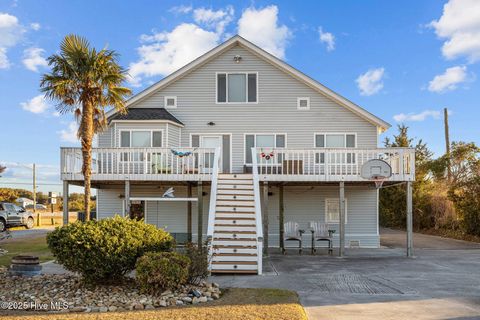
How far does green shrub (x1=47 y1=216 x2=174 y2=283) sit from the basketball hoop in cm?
904

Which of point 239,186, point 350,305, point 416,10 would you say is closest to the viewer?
point 350,305

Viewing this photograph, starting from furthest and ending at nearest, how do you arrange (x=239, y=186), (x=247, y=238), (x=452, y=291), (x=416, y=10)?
(x=416, y=10) → (x=239, y=186) → (x=247, y=238) → (x=452, y=291)

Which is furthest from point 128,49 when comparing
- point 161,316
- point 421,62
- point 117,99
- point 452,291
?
point 421,62

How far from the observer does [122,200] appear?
20594 mm

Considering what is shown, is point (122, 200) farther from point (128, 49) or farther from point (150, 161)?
point (128, 49)

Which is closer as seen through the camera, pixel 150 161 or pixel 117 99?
pixel 117 99

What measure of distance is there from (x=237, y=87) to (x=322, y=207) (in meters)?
6.48

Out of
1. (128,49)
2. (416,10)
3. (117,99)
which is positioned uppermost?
(416,10)

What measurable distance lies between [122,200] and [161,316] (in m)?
13.7

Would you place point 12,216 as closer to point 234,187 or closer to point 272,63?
point 234,187

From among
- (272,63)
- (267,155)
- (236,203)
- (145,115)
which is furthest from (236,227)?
(272,63)

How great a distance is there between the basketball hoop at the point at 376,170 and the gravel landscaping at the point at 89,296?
27.9 feet

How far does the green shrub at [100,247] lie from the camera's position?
928cm

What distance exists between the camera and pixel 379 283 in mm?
10883
